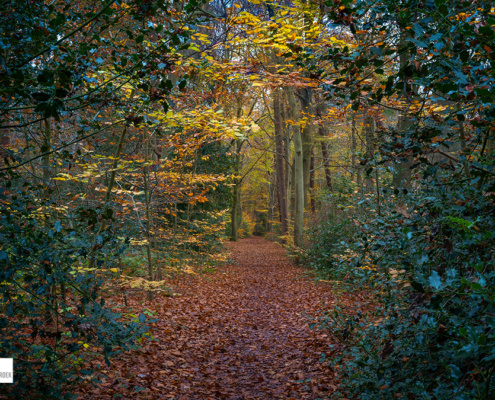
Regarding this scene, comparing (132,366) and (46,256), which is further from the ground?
(46,256)

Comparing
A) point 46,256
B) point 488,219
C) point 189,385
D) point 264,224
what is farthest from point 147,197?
point 264,224

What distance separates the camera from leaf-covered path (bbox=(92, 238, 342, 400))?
4191mm

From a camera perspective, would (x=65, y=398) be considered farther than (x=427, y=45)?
Yes

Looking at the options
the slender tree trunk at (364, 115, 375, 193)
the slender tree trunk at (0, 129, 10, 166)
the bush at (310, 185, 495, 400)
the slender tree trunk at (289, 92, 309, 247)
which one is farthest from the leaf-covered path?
the slender tree trunk at (289, 92, 309, 247)

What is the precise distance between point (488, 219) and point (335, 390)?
2.70 metres

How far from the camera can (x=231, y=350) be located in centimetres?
573

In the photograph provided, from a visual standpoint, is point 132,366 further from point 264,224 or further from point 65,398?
point 264,224

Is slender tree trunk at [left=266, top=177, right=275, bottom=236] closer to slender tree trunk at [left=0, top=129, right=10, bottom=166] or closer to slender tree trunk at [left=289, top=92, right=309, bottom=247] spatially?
slender tree trunk at [left=289, top=92, right=309, bottom=247]

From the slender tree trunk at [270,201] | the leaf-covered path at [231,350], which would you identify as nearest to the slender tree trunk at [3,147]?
the leaf-covered path at [231,350]

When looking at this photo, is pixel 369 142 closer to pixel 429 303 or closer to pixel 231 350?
pixel 231 350

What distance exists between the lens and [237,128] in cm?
480

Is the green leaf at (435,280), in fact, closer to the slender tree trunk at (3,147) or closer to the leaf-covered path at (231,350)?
the leaf-covered path at (231,350)

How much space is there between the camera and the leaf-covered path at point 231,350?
13.8 feet

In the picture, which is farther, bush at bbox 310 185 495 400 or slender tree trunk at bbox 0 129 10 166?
slender tree trunk at bbox 0 129 10 166
